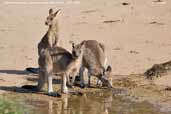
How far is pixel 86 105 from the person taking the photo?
38.3 ft

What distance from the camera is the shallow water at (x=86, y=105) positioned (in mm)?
11273

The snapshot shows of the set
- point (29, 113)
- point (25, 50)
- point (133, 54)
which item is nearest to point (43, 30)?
point (25, 50)

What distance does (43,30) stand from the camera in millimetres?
17516

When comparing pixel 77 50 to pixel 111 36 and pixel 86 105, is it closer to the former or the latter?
pixel 86 105

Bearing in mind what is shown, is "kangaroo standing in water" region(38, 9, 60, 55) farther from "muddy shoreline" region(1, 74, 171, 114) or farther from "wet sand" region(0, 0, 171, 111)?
"muddy shoreline" region(1, 74, 171, 114)

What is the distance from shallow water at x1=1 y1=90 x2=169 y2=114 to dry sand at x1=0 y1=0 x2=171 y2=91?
1192 mm

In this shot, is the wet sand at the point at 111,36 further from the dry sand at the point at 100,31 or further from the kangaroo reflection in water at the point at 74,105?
the kangaroo reflection in water at the point at 74,105

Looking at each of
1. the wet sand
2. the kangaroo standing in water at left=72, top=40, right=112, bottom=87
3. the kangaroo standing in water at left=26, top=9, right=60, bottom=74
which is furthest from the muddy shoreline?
the kangaroo standing in water at left=26, top=9, right=60, bottom=74

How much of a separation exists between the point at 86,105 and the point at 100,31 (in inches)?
216

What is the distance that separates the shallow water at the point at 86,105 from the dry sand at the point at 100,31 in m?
1.19

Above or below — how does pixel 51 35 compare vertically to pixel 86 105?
above

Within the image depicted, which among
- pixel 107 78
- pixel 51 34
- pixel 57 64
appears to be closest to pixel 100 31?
pixel 51 34

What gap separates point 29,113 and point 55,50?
1855mm

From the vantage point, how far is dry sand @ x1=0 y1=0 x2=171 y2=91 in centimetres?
1429
